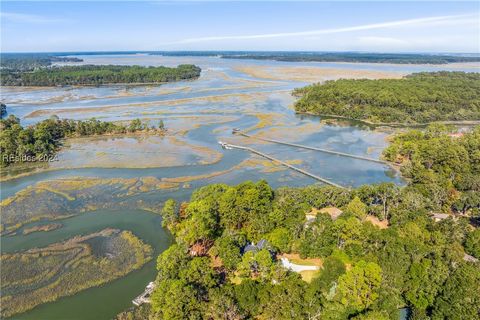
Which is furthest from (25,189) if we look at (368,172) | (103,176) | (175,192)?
(368,172)

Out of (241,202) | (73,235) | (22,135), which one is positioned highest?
(22,135)

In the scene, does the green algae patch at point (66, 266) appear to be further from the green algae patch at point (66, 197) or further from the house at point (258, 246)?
the house at point (258, 246)

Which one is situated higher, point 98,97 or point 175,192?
point 98,97

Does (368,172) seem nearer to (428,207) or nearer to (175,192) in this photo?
(428,207)

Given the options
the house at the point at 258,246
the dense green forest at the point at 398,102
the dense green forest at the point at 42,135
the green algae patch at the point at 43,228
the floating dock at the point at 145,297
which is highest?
the dense green forest at the point at 398,102

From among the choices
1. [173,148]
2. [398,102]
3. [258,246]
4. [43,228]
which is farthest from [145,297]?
[398,102]

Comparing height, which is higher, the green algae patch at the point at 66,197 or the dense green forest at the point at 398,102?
the dense green forest at the point at 398,102

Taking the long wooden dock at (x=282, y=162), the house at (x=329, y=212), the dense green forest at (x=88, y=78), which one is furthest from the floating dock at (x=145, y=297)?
the dense green forest at (x=88, y=78)

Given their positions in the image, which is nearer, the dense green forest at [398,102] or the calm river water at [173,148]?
the calm river water at [173,148]

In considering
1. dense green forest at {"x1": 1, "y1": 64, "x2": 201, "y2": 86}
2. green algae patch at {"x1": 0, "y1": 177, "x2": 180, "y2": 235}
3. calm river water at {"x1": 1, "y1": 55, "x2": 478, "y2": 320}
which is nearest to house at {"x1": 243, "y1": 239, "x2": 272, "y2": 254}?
calm river water at {"x1": 1, "y1": 55, "x2": 478, "y2": 320}
